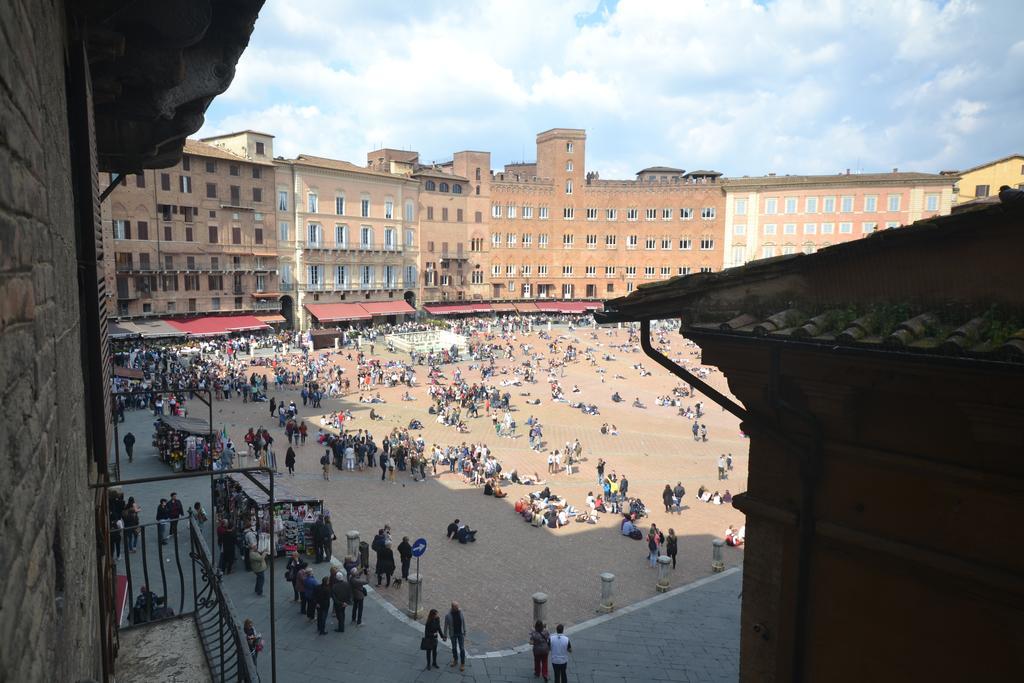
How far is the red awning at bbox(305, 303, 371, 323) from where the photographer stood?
56000mm

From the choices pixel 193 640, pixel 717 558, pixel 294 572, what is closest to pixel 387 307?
pixel 717 558

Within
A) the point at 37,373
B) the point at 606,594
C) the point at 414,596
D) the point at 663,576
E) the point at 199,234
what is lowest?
the point at 663,576

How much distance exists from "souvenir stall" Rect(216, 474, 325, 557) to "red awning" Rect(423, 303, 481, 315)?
5111cm

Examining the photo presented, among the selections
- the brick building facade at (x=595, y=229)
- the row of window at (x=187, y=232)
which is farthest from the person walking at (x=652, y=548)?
the brick building facade at (x=595, y=229)

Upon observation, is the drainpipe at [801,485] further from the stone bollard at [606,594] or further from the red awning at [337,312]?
the red awning at [337,312]

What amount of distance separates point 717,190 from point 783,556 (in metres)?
74.1

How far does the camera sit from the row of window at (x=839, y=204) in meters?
66.2

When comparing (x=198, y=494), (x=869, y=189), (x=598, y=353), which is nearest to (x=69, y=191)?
(x=198, y=494)

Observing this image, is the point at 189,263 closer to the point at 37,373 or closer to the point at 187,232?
the point at 187,232

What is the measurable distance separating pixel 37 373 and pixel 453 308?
6630 cm

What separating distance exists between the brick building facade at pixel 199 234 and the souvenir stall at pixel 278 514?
108 feet

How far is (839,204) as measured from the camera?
67.3 meters

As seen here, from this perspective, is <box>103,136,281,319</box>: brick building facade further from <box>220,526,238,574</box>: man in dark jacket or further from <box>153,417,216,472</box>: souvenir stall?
<box>220,526,238,574</box>: man in dark jacket

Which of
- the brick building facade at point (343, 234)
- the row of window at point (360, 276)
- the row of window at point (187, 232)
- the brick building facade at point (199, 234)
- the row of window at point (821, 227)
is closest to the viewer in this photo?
the row of window at point (187, 232)
